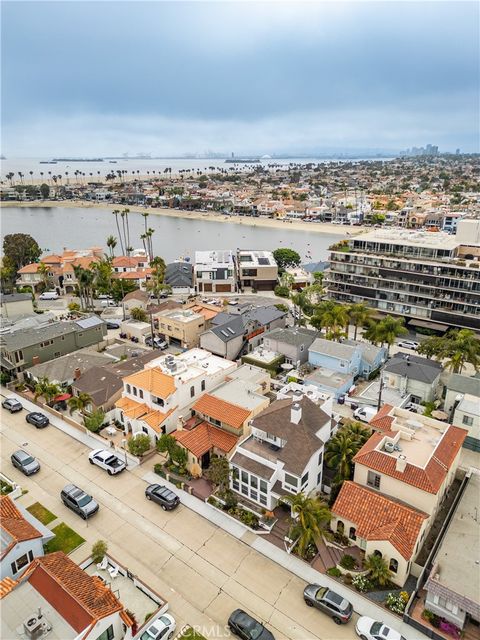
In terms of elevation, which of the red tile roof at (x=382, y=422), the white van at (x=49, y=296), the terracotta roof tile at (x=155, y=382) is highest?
the terracotta roof tile at (x=155, y=382)

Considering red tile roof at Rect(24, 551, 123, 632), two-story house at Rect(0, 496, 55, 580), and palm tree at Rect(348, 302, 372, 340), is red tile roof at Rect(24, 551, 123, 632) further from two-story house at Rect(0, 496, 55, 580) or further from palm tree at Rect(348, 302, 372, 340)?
palm tree at Rect(348, 302, 372, 340)

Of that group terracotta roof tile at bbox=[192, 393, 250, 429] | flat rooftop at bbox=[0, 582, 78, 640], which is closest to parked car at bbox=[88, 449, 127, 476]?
terracotta roof tile at bbox=[192, 393, 250, 429]

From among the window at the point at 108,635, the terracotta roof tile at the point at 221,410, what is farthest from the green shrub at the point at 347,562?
the window at the point at 108,635

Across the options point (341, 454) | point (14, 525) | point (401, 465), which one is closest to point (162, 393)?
point (14, 525)

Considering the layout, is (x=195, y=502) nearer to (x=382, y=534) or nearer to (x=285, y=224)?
(x=382, y=534)

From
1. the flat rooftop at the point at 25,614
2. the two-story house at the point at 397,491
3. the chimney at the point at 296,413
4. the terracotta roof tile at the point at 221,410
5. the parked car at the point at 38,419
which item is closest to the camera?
the flat rooftop at the point at 25,614

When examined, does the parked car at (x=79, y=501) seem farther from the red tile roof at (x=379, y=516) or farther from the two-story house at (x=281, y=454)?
the red tile roof at (x=379, y=516)

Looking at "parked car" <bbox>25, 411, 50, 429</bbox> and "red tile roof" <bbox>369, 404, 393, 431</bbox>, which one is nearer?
"red tile roof" <bbox>369, 404, 393, 431</bbox>
